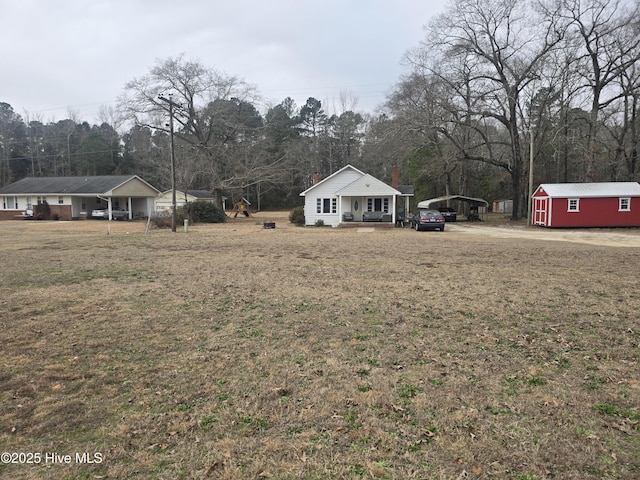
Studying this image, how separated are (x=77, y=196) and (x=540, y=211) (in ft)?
133

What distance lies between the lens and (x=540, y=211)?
28.1 meters

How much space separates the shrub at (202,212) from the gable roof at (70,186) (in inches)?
398

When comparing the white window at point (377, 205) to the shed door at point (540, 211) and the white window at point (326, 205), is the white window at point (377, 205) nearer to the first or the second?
the white window at point (326, 205)

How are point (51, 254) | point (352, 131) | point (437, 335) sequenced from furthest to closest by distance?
point (352, 131) < point (51, 254) < point (437, 335)

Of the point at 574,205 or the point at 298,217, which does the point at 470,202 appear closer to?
the point at 574,205

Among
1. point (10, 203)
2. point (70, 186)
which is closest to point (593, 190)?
point (70, 186)

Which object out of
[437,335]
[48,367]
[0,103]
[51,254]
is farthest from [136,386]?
[0,103]

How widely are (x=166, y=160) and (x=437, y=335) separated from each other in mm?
55687

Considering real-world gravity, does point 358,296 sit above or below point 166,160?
below

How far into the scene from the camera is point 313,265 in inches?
452

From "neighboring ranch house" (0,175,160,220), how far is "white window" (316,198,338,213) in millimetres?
17764

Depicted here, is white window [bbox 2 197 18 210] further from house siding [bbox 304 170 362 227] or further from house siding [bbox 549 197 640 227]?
house siding [bbox 549 197 640 227]

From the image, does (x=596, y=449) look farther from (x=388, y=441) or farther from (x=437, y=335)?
(x=437, y=335)

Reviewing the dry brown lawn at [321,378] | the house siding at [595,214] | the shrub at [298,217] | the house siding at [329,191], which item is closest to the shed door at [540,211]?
the house siding at [595,214]
